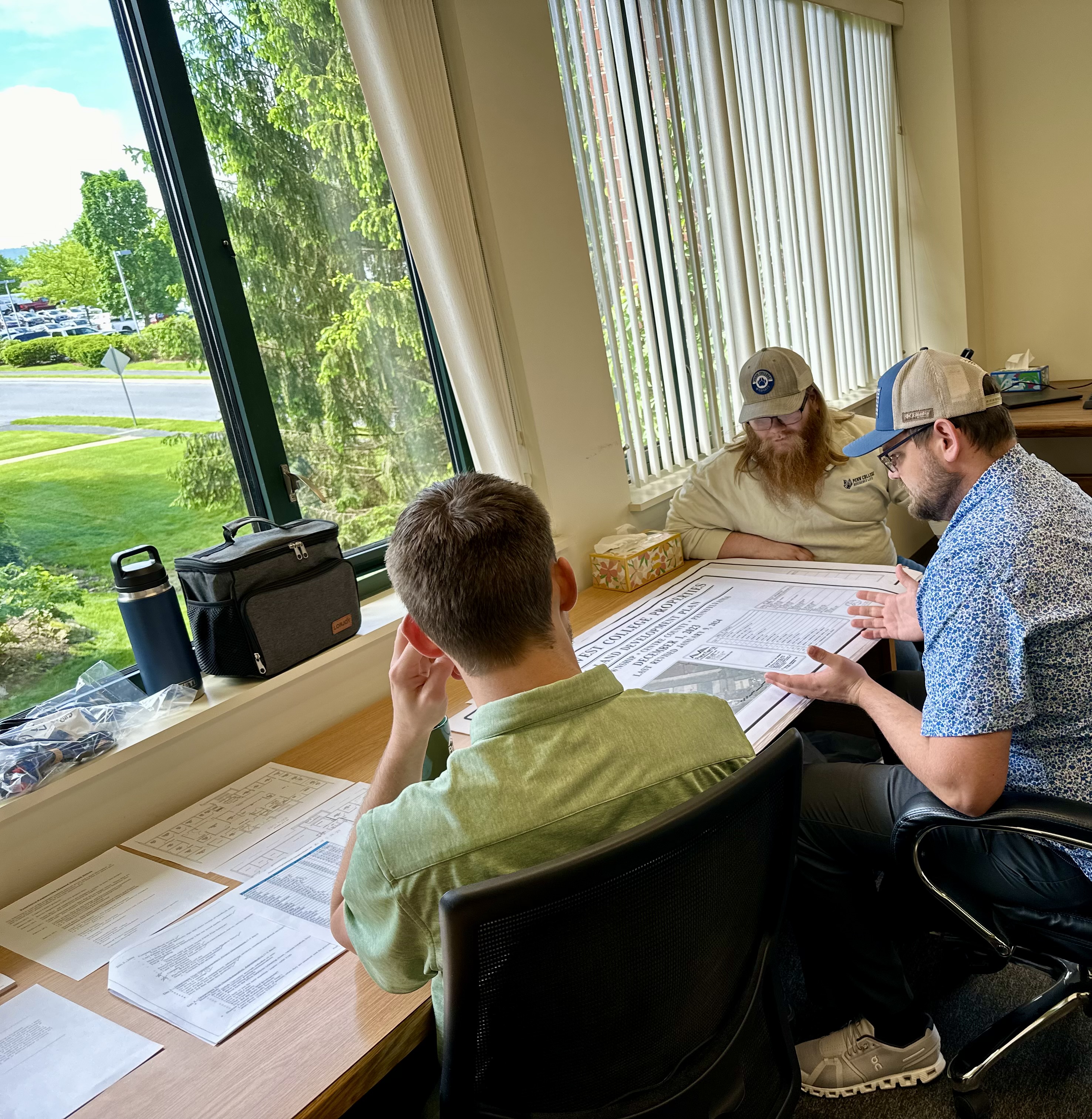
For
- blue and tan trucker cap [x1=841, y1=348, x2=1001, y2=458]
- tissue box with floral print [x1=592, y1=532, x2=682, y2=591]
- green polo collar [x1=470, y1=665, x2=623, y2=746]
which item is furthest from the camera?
tissue box with floral print [x1=592, y1=532, x2=682, y2=591]

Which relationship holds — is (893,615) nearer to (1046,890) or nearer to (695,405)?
(1046,890)

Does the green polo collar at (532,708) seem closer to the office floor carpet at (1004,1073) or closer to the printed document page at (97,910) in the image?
the printed document page at (97,910)

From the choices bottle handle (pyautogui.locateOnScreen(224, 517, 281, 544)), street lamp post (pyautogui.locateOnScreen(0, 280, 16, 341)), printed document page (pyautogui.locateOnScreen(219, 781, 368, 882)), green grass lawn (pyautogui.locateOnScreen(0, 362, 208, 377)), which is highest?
street lamp post (pyautogui.locateOnScreen(0, 280, 16, 341))

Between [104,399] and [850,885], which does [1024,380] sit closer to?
[850,885]

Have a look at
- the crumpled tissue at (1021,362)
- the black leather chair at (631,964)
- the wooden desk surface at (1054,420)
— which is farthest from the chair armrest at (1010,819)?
the crumpled tissue at (1021,362)

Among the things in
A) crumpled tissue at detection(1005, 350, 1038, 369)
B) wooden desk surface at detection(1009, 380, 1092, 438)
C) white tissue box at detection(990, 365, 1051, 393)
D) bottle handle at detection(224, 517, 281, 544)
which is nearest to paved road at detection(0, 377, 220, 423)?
bottle handle at detection(224, 517, 281, 544)

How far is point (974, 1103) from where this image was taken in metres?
1.50

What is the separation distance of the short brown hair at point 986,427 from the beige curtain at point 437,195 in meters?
1.06

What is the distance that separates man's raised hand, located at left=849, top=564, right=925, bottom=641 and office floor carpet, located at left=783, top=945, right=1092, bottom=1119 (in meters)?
0.72

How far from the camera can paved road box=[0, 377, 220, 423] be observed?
170 cm

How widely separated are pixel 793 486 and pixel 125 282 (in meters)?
1.68

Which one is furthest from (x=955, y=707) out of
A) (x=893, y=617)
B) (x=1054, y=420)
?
(x=1054, y=420)

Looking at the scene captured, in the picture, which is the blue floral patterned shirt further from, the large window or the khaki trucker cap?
the large window

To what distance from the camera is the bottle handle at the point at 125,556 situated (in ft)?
5.42
